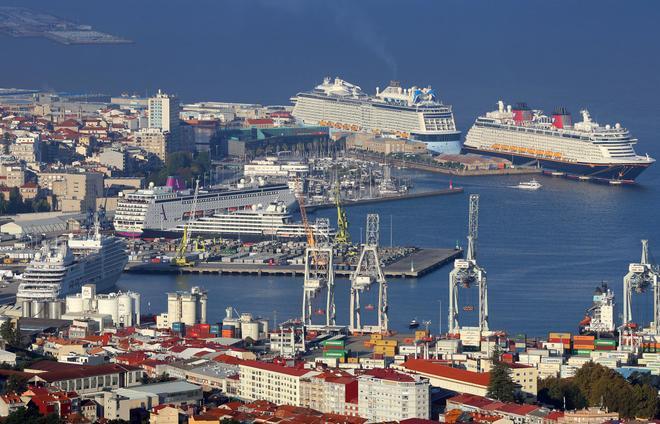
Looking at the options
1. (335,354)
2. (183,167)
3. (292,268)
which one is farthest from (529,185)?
(335,354)

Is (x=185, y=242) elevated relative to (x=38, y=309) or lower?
elevated

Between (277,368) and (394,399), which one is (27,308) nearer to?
(277,368)

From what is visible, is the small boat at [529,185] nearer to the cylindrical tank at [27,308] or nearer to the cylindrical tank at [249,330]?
the cylindrical tank at [27,308]

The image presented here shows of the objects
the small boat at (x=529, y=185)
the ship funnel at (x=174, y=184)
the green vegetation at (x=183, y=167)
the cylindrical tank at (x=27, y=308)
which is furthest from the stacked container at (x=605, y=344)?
the green vegetation at (x=183, y=167)

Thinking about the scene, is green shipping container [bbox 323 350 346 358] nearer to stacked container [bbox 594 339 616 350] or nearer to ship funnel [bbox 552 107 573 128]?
stacked container [bbox 594 339 616 350]

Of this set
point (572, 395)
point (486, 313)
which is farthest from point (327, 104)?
point (572, 395)

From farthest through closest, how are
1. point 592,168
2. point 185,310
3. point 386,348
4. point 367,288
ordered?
point 592,168
point 367,288
point 185,310
point 386,348

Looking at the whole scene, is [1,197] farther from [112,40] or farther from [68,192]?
[112,40]

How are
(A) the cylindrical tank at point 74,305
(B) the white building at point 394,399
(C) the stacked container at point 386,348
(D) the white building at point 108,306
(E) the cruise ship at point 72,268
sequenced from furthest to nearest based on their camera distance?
(E) the cruise ship at point 72,268 < (A) the cylindrical tank at point 74,305 < (D) the white building at point 108,306 < (C) the stacked container at point 386,348 < (B) the white building at point 394,399

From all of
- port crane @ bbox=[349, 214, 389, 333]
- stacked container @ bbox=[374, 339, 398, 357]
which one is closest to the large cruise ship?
port crane @ bbox=[349, 214, 389, 333]
